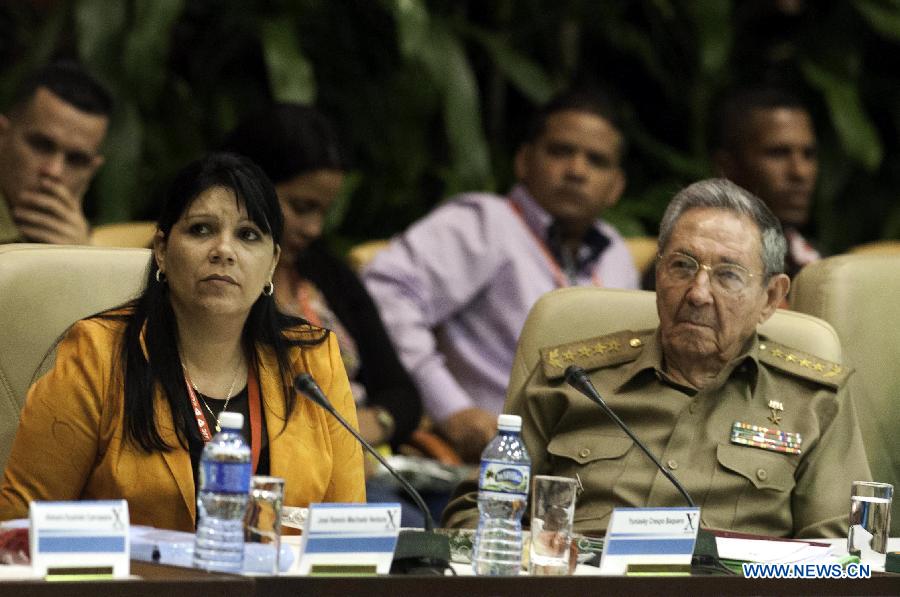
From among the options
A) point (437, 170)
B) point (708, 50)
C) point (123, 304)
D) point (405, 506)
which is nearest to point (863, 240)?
point (708, 50)

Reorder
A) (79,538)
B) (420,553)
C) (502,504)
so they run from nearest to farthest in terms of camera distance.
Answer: (79,538) < (420,553) < (502,504)

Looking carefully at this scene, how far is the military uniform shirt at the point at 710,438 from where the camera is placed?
276 cm

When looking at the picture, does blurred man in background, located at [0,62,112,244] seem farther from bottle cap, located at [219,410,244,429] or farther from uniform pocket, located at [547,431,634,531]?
bottle cap, located at [219,410,244,429]

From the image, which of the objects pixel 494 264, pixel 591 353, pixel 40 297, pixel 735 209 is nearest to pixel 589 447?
pixel 591 353

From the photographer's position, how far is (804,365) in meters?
2.88

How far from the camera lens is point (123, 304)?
8.42ft

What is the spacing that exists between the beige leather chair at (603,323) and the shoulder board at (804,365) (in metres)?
0.13

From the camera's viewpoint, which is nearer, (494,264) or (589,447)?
(589,447)

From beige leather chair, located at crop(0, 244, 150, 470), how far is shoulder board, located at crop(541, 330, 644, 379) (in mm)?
786

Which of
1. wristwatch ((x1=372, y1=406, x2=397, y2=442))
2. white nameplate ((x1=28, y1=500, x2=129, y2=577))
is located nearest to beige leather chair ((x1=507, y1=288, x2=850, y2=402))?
wristwatch ((x1=372, y1=406, x2=397, y2=442))

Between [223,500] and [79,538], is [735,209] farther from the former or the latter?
[79,538]

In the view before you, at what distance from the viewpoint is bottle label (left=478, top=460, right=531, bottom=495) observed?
6.73ft

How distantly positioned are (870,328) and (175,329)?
60.6 inches

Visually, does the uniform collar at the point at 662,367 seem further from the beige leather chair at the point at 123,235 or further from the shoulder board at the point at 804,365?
the beige leather chair at the point at 123,235
